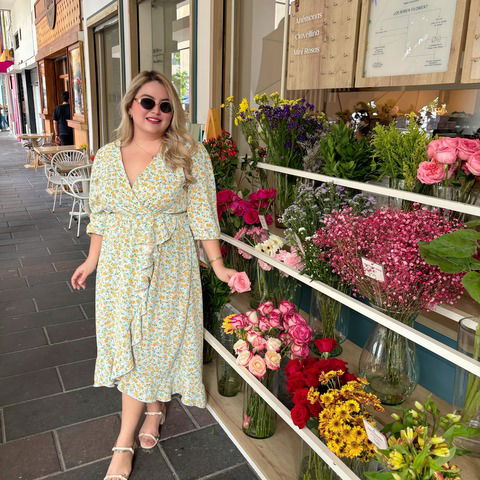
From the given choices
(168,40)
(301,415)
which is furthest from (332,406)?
(168,40)

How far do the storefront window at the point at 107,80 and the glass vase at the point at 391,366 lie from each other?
5491mm

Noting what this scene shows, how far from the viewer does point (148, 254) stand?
5.78 feet

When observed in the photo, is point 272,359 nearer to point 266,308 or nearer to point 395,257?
point 266,308

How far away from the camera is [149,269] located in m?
1.79

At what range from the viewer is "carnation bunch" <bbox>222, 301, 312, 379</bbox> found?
5.41 feet

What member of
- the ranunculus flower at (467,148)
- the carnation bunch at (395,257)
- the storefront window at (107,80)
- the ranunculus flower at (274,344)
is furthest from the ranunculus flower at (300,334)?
the storefront window at (107,80)

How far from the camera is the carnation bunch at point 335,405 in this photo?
4.26 ft

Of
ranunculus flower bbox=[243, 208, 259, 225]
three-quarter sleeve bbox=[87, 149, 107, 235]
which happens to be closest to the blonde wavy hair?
three-quarter sleeve bbox=[87, 149, 107, 235]

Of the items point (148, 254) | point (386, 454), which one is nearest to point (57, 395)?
point (148, 254)

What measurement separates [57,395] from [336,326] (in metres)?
1.56

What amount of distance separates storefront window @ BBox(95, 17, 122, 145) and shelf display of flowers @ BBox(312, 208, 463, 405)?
5.50m

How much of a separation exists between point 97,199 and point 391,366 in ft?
4.13

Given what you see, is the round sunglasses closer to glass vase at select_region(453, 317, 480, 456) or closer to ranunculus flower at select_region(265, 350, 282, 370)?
ranunculus flower at select_region(265, 350, 282, 370)

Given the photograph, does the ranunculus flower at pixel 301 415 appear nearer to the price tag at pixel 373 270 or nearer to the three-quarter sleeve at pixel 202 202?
the price tag at pixel 373 270
